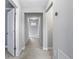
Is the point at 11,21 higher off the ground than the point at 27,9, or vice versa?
the point at 27,9

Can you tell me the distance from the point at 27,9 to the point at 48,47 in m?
2.64

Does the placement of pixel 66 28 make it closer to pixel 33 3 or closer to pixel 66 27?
Result: pixel 66 27

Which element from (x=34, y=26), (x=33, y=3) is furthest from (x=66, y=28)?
(x=34, y=26)

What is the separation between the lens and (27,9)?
7.00m

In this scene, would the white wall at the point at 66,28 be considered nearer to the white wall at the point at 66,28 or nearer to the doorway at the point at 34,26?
the white wall at the point at 66,28

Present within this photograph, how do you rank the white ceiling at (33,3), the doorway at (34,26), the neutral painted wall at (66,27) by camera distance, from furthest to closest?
the doorway at (34,26)
the white ceiling at (33,3)
the neutral painted wall at (66,27)

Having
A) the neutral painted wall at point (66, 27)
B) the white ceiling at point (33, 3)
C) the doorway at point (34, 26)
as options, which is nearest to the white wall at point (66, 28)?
the neutral painted wall at point (66, 27)

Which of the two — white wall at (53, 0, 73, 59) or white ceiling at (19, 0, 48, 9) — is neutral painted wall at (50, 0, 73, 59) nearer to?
white wall at (53, 0, 73, 59)

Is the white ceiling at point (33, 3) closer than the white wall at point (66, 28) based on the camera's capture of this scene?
No

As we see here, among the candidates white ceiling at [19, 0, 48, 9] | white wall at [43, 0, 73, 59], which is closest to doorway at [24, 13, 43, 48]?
white ceiling at [19, 0, 48, 9]

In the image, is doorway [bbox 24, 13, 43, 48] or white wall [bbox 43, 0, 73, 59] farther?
doorway [bbox 24, 13, 43, 48]

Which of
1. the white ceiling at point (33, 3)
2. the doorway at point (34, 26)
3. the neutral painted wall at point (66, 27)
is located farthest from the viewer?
the doorway at point (34, 26)
